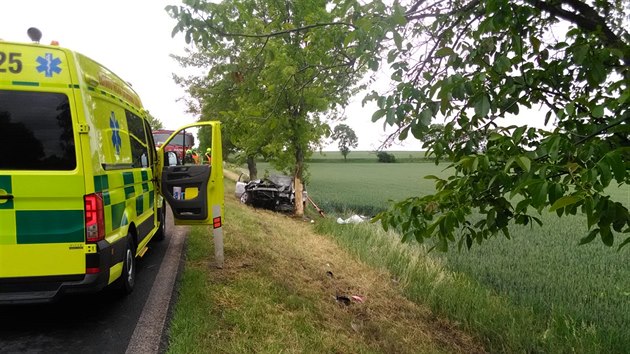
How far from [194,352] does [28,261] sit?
5.08 ft

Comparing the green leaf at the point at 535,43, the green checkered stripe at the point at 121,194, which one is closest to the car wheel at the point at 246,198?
the green checkered stripe at the point at 121,194

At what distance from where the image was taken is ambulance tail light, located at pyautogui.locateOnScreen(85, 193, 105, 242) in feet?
12.0

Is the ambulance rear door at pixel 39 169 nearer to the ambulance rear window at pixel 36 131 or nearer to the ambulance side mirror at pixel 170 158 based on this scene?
the ambulance rear window at pixel 36 131

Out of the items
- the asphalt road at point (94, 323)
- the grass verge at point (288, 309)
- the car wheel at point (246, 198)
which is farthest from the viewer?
the car wheel at point (246, 198)

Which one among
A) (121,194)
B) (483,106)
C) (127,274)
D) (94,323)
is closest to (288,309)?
(127,274)

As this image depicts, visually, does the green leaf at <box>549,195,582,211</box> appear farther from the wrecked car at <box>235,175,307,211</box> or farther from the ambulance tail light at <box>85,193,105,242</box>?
the wrecked car at <box>235,175,307,211</box>

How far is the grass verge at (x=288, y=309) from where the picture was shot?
392cm

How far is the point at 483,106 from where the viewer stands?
91.4 inches

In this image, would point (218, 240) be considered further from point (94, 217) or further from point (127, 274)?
point (94, 217)

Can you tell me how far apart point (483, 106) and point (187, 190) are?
4.36 metres

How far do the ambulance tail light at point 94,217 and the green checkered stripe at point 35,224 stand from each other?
40 mm

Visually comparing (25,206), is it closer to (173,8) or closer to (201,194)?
(173,8)

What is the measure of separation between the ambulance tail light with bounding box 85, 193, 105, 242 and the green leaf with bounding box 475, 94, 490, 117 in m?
3.08

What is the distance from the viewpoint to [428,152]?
3.21 metres
